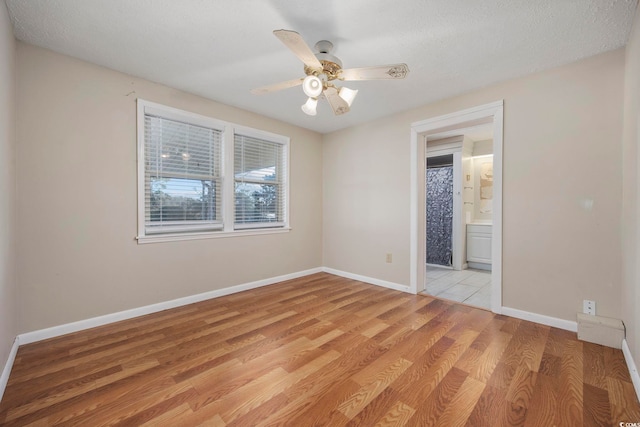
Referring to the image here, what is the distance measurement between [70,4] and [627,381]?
4388 millimetres

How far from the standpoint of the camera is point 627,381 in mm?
1693

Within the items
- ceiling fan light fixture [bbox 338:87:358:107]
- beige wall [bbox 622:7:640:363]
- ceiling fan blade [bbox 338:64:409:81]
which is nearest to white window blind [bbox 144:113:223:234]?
ceiling fan light fixture [bbox 338:87:358:107]

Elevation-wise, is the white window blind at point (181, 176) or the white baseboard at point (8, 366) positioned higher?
the white window blind at point (181, 176)

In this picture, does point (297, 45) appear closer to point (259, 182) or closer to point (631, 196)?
point (259, 182)

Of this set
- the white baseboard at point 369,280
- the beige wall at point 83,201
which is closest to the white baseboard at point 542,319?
the white baseboard at point 369,280

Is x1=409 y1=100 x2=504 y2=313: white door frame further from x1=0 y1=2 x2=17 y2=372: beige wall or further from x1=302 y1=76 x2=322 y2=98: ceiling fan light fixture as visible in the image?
x1=0 y1=2 x2=17 y2=372: beige wall

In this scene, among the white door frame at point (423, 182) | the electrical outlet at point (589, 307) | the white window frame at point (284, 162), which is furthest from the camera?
the white window frame at point (284, 162)

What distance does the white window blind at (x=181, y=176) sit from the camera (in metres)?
2.88

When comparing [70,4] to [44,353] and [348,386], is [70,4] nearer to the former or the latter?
[44,353]

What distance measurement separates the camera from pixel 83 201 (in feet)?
7.95

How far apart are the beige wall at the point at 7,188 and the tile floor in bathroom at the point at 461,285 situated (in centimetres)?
401

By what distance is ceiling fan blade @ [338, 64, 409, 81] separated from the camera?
5.82 feet

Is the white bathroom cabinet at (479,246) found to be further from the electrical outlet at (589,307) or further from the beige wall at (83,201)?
the beige wall at (83,201)

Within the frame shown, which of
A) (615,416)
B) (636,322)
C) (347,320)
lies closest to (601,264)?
(636,322)
